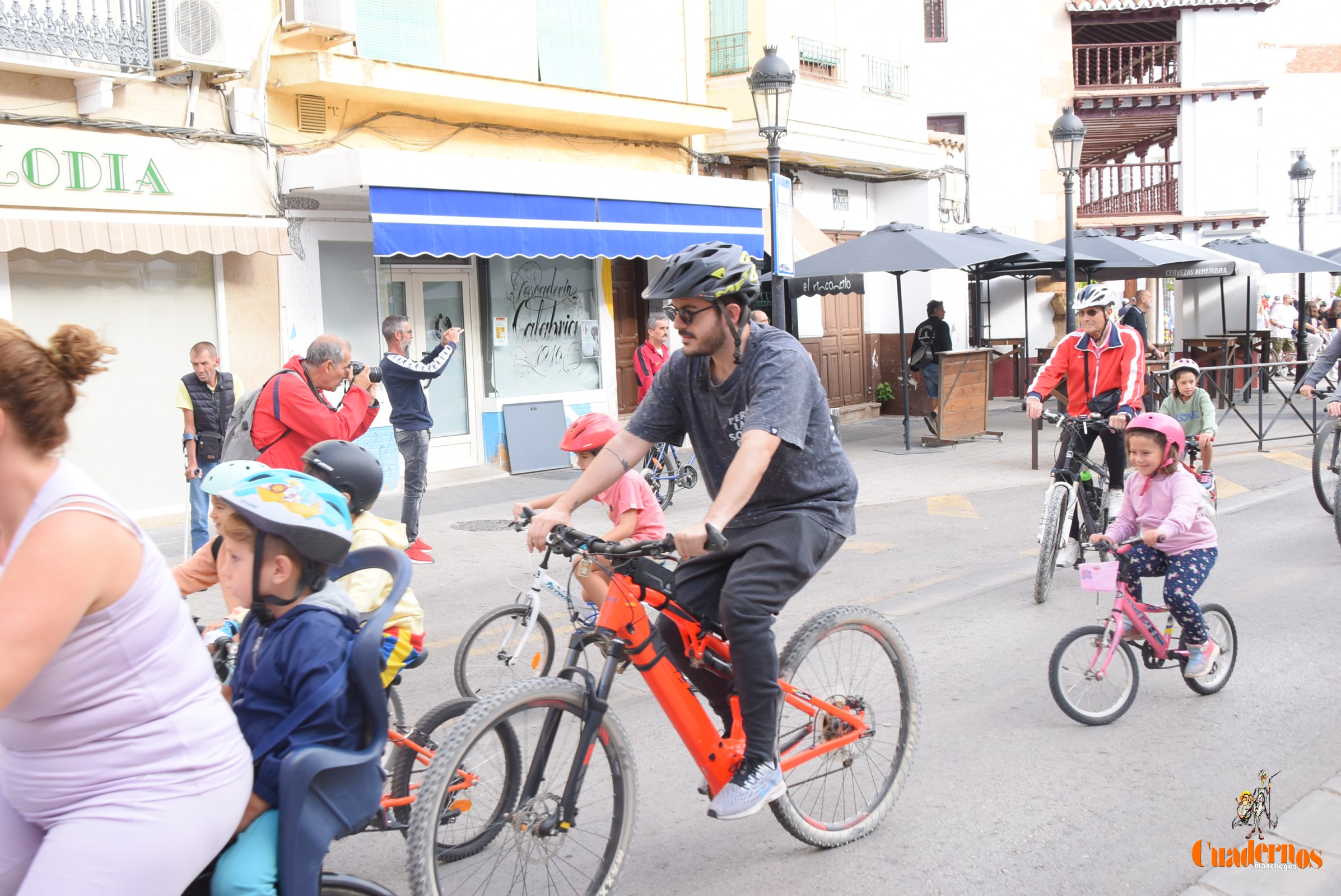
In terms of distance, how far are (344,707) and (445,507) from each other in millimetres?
9868

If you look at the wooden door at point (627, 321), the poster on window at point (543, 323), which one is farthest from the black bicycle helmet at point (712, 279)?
the wooden door at point (627, 321)

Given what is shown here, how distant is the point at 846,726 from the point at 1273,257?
69.5 feet

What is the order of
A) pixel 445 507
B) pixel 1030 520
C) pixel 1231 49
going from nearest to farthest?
pixel 1030 520 → pixel 445 507 → pixel 1231 49

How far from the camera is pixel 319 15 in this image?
39.2ft

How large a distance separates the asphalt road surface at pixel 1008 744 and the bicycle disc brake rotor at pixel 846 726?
12.1 inches

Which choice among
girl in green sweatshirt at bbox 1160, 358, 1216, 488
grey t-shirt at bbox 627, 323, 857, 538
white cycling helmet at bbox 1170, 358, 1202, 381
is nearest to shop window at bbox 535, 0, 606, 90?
white cycling helmet at bbox 1170, 358, 1202, 381

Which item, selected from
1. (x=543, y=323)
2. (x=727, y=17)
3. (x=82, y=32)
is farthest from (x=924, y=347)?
(x=82, y=32)

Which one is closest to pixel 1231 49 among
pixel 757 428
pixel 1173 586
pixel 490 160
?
pixel 490 160

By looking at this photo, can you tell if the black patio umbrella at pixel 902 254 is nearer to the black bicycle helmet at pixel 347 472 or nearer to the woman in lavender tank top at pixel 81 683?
the black bicycle helmet at pixel 347 472

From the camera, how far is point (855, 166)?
2020 centimetres

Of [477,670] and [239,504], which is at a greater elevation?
[239,504]

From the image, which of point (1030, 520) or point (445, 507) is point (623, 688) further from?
point (445, 507)

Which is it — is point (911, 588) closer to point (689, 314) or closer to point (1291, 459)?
point (689, 314)

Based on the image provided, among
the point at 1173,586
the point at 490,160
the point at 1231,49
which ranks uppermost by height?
the point at 1231,49
